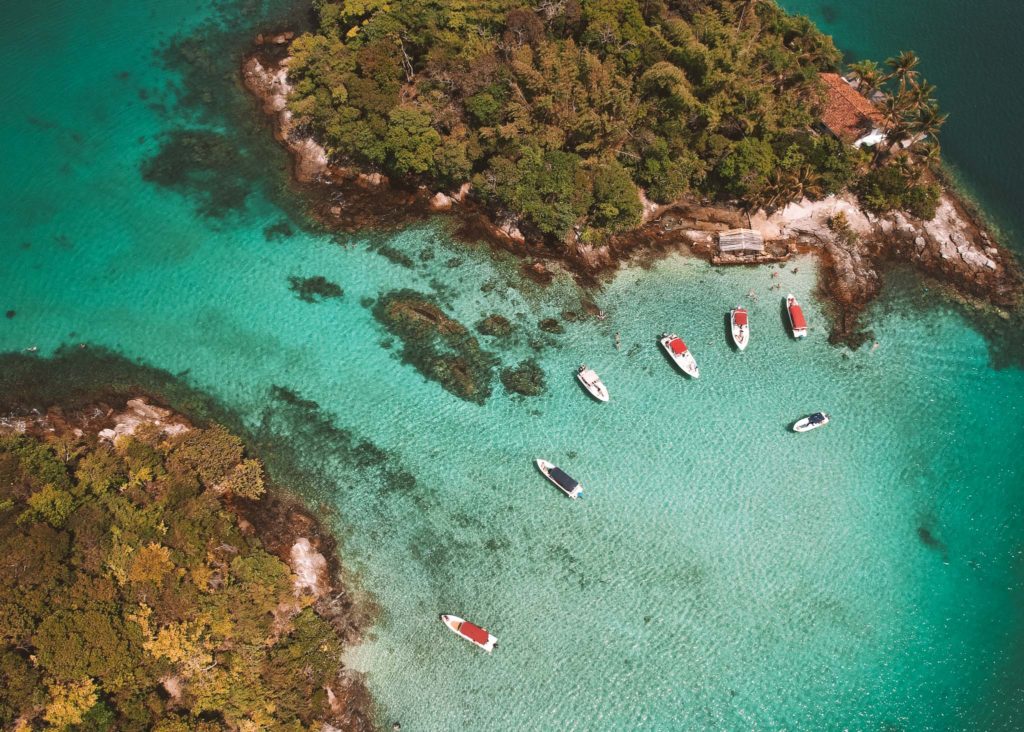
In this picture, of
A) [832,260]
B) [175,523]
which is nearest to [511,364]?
[175,523]

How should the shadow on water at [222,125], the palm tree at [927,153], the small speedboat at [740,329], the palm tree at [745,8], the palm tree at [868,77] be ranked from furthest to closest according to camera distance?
the palm tree at [745,8], the palm tree at [868,77], the shadow on water at [222,125], the palm tree at [927,153], the small speedboat at [740,329]

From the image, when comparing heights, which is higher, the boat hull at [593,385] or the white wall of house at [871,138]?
the white wall of house at [871,138]

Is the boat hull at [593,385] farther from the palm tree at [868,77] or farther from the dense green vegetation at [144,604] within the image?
the palm tree at [868,77]

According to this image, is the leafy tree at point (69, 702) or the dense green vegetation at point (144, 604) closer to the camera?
the leafy tree at point (69, 702)

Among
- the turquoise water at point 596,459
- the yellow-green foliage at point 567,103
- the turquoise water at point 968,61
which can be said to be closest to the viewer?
the turquoise water at point 596,459

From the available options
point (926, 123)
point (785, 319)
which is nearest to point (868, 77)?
point (926, 123)

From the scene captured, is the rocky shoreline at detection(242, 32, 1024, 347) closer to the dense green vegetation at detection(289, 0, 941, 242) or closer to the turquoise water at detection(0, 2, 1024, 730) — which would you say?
the dense green vegetation at detection(289, 0, 941, 242)

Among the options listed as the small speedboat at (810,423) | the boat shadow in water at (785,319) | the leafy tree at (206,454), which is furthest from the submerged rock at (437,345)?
the boat shadow in water at (785,319)
